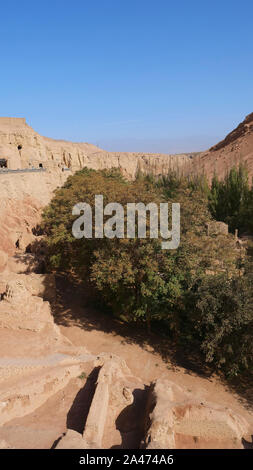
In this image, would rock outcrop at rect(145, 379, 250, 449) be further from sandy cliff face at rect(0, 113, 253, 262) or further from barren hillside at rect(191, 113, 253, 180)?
barren hillside at rect(191, 113, 253, 180)

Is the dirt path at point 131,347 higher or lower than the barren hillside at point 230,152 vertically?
lower

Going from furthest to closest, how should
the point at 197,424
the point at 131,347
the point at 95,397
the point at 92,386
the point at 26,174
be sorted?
1. the point at 26,174
2. the point at 131,347
3. the point at 92,386
4. the point at 95,397
5. the point at 197,424

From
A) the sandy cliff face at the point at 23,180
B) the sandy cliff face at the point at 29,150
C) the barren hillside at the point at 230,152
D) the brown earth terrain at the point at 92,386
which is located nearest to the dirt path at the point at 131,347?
the brown earth terrain at the point at 92,386

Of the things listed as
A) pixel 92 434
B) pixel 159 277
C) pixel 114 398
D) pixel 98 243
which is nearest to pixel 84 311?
pixel 98 243

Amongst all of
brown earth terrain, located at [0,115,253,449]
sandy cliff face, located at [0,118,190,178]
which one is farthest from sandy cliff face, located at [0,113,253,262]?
brown earth terrain, located at [0,115,253,449]

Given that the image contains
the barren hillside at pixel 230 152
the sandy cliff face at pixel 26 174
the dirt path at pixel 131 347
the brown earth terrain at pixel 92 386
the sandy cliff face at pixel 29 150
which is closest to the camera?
the brown earth terrain at pixel 92 386

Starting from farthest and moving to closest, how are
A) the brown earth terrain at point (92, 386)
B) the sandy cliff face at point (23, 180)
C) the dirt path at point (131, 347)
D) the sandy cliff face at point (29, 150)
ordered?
the sandy cliff face at point (29, 150), the sandy cliff face at point (23, 180), the dirt path at point (131, 347), the brown earth terrain at point (92, 386)

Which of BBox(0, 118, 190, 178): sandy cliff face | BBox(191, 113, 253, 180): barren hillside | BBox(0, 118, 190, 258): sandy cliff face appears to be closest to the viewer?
BBox(0, 118, 190, 258): sandy cliff face

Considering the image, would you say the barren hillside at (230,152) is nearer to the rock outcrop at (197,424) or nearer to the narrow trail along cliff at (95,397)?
the narrow trail along cliff at (95,397)

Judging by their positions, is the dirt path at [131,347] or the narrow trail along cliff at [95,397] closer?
the narrow trail along cliff at [95,397]

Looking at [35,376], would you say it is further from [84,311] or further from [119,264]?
[84,311]

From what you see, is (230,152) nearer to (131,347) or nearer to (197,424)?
(131,347)

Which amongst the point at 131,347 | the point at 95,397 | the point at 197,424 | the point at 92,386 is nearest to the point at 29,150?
the point at 131,347

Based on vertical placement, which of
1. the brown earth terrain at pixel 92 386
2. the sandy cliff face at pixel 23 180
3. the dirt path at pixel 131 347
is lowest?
the dirt path at pixel 131 347
